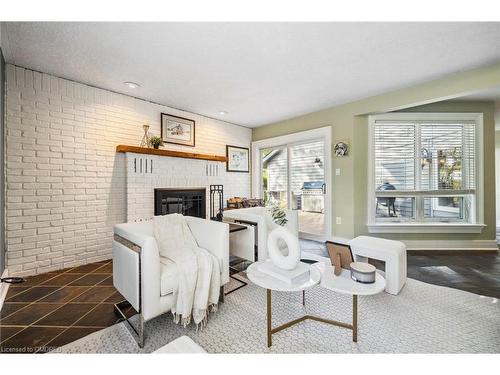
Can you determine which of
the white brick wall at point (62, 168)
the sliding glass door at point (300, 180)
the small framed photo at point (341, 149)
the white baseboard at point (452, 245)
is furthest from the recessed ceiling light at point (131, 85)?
the white baseboard at point (452, 245)

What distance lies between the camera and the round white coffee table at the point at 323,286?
1.32 meters

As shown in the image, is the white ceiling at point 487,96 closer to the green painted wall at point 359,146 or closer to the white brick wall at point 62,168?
the green painted wall at point 359,146

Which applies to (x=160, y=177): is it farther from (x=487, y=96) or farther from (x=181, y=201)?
(x=487, y=96)

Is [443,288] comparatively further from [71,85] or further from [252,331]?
[71,85]

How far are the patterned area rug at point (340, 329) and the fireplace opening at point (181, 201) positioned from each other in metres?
1.92

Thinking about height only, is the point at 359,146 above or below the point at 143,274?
above

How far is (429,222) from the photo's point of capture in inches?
139

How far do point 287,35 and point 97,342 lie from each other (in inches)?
105

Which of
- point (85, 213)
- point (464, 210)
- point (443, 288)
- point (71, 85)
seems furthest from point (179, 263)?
point (464, 210)

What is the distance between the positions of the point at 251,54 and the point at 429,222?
12.2 feet

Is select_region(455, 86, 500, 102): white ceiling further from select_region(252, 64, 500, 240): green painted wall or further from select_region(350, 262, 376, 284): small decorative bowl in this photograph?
select_region(350, 262, 376, 284): small decorative bowl

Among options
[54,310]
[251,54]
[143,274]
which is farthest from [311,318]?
[251,54]
